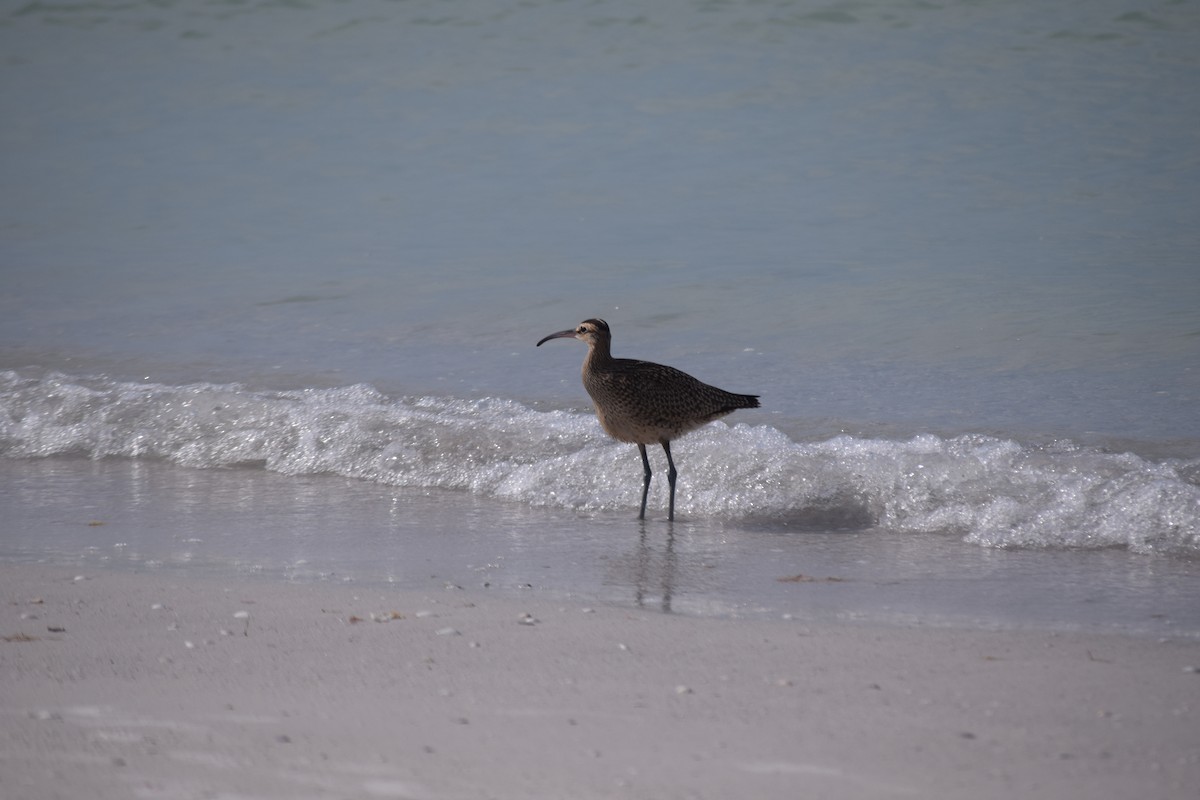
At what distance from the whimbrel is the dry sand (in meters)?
1.97

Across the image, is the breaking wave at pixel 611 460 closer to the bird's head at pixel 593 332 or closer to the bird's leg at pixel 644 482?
the bird's leg at pixel 644 482

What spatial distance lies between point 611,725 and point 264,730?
2.84 ft

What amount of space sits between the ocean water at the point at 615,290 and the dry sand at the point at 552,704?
654 millimetres

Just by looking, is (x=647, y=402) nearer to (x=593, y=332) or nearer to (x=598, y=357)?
(x=598, y=357)

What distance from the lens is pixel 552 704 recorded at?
3.79 m

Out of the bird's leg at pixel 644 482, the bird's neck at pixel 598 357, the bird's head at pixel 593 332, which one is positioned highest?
the bird's head at pixel 593 332

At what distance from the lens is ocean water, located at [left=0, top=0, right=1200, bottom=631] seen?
6.06 metres

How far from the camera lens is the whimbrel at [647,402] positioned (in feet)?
22.1

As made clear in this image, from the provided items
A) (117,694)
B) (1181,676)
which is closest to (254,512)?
(117,694)

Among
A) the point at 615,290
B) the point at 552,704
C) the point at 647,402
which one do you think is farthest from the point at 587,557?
the point at 615,290

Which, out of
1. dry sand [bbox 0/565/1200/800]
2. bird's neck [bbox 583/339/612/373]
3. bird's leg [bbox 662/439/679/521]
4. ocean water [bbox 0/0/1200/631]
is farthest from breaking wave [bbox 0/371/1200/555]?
dry sand [bbox 0/565/1200/800]

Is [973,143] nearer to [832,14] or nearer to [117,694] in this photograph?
[832,14]

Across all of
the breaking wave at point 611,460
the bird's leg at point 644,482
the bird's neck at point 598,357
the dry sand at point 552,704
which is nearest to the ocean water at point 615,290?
the breaking wave at point 611,460

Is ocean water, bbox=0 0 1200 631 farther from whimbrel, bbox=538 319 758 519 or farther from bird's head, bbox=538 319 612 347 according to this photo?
bird's head, bbox=538 319 612 347
